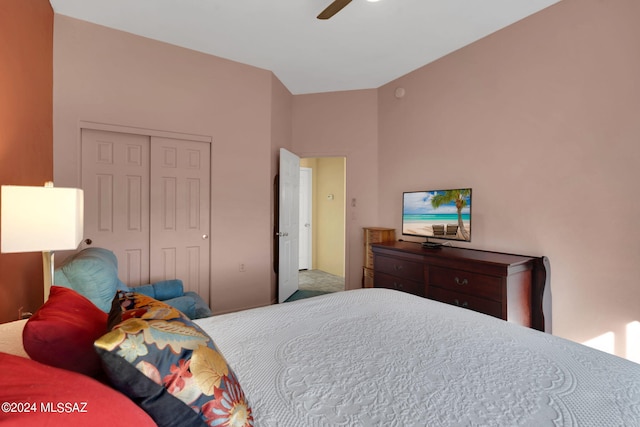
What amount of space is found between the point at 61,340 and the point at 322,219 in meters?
5.34

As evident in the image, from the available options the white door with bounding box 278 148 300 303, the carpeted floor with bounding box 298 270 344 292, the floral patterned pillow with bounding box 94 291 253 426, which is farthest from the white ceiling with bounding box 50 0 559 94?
the carpeted floor with bounding box 298 270 344 292

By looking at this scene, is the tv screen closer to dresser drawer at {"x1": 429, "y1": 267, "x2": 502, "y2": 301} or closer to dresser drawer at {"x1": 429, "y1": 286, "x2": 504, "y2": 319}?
dresser drawer at {"x1": 429, "y1": 267, "x2": 502, "y2": 301}

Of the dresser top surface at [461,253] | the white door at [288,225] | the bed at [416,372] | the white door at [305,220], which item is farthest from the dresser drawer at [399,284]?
the white door at [305,220]

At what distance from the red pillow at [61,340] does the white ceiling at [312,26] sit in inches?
104

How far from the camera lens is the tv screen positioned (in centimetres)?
306

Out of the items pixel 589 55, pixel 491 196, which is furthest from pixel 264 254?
pixel 589 55

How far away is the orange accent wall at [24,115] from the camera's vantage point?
1.71m

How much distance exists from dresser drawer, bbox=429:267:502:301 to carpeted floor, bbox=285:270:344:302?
2015 mm

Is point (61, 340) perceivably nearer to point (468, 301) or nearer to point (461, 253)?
point (468, 301)

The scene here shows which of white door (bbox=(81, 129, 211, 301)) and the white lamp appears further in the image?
white door (bbox=(81, 129, 211, 301))

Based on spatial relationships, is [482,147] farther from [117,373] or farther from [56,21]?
[56,21]

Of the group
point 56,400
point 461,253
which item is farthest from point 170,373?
point 461,253

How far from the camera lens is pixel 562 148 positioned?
2.42m

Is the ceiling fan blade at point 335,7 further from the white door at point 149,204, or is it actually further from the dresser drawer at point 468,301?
the dresser drawer at point 468,301
